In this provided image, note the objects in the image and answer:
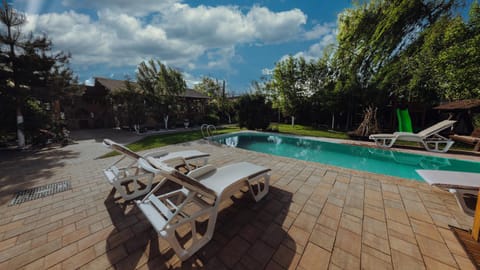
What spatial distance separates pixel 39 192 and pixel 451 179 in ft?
Result: 24.4

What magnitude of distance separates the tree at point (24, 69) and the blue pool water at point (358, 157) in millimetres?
8944

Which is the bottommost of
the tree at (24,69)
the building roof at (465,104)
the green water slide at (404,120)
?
the green water slide at (404,120)

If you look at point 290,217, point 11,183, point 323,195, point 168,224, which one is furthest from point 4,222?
point 323,195

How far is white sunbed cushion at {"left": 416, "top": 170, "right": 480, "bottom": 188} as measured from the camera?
2.40 meters

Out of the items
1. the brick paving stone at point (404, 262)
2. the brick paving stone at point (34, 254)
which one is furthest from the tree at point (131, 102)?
the brick paving stone at point (404, 262)

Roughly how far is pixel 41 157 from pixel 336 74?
826 inches

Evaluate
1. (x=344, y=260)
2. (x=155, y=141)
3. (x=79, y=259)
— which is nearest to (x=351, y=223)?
(x=344, y=260)

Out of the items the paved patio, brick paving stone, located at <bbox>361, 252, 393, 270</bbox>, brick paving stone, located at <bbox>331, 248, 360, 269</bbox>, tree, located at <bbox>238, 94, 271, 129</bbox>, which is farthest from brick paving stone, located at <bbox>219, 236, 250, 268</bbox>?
tree, located at <bbox>238, 94, 271, 129</bbox>

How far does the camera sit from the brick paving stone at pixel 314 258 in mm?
1758

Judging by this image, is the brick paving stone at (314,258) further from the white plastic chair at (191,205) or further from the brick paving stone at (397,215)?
the brick paving stone at (397,215)

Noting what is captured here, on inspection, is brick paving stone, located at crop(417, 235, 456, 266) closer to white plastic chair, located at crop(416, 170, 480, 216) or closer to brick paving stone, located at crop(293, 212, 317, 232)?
white plastic chair, located at crop(416, 170, 480, 216)

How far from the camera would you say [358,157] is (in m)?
7.15

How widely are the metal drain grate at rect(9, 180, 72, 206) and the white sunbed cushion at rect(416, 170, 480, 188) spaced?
6731 mm

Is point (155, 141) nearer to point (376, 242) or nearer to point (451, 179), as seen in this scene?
point (376, 242)
